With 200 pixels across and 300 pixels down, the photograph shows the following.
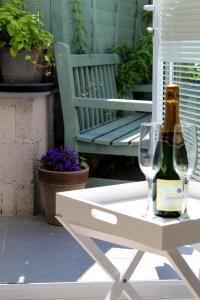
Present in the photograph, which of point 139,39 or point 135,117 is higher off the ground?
point 139,39

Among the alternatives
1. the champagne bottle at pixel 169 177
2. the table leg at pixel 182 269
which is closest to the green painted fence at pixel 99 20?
the champagne bottle at pixel 169 177

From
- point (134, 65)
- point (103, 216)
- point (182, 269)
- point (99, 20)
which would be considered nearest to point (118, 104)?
point (134, 65)

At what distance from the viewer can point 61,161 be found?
370 centimetres

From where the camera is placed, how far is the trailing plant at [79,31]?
436cm

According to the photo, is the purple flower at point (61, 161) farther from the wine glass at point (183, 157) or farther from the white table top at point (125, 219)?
the wine glass at point (183, 157)

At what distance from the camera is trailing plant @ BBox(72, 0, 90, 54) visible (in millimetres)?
4363

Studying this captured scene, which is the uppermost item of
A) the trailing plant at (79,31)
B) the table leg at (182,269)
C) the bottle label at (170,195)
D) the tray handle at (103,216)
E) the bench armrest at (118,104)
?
the trailing plant at (79,31)

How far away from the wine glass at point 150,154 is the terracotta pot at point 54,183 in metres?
1.78

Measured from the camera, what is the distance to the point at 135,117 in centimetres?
479

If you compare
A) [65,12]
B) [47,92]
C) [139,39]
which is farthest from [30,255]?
[139,39]

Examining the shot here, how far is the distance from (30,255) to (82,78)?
1.56m

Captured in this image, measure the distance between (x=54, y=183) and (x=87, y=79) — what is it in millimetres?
1069

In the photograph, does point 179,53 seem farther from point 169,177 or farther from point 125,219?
point 125,219

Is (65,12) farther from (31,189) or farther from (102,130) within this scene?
(31,189)
